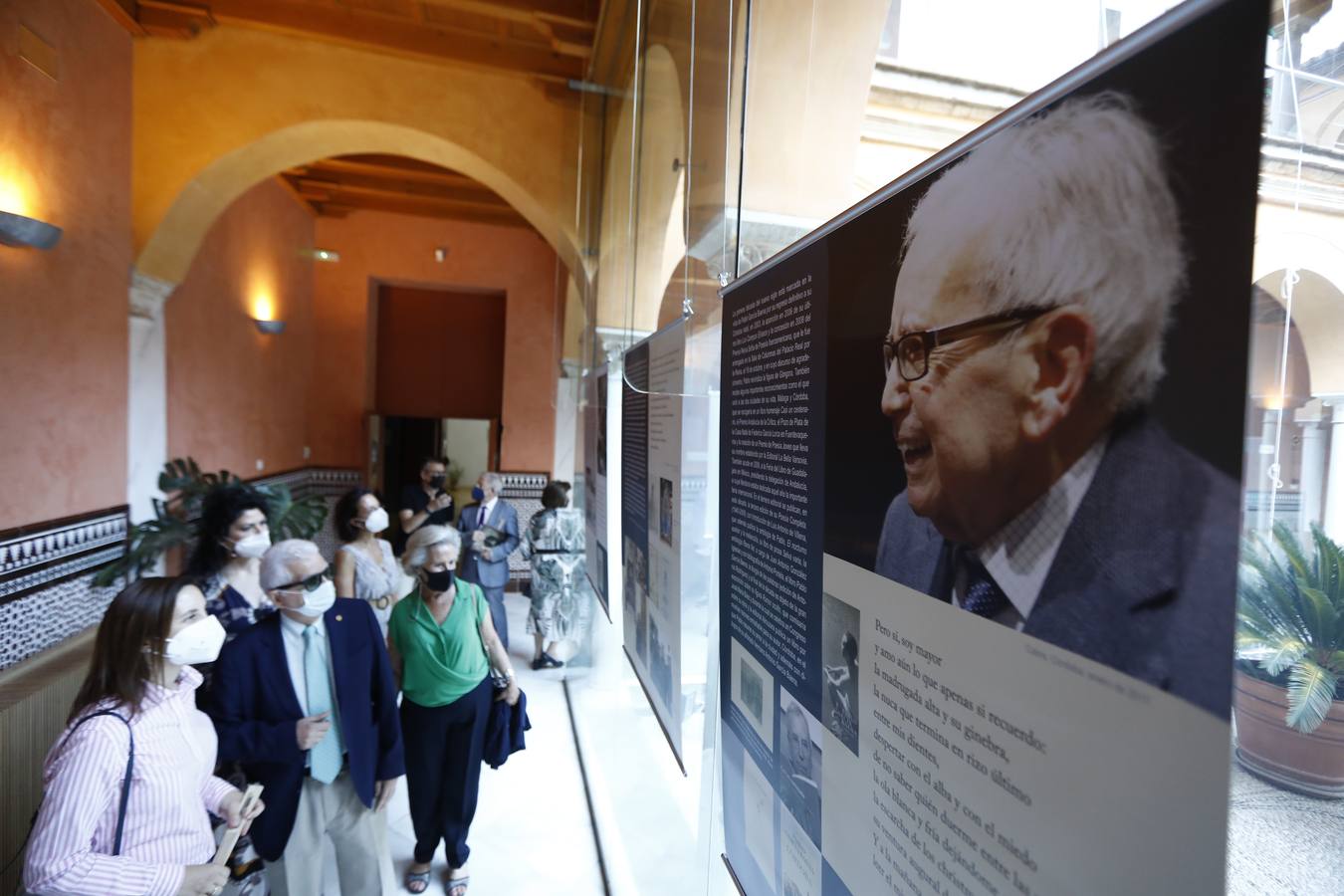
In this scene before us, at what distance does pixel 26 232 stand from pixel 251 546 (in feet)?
5.87

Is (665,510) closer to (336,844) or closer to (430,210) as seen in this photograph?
(336,844)

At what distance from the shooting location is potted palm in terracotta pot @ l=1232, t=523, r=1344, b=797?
0.54 meters

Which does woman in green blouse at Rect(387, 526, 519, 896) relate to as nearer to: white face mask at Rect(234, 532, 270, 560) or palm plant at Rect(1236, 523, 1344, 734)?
white face mask at Rect(234, 532, 270, 560)

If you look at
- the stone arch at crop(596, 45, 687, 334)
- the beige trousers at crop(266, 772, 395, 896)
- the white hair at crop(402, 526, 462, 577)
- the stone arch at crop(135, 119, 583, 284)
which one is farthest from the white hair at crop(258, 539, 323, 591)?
the stone arch at crop(135, 119, 583, 284)

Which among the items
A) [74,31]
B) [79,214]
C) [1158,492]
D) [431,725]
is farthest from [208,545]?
[1158,492]

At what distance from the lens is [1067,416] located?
455mm

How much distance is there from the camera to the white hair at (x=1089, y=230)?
0.40 metres

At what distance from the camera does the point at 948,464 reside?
0.59 metres

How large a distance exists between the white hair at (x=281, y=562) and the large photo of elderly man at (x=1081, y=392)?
2.07 metres

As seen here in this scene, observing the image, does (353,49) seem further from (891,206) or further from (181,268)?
(891,206)

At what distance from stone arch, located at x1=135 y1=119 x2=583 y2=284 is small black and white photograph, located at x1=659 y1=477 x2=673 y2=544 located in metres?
3.04

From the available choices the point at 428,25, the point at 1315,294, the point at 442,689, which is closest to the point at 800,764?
the point at 1315,294

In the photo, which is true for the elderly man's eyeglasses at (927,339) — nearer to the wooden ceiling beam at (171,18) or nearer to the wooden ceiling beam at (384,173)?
the wooden ceiling beam at (171,18)

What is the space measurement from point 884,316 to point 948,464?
0.21 m
